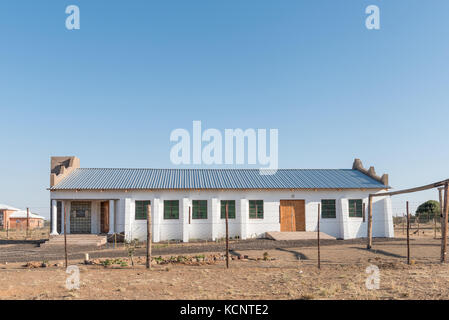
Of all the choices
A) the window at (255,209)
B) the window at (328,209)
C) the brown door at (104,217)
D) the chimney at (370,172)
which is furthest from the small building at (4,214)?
the chimney at (370,172)

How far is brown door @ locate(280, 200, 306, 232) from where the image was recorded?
2916 cm

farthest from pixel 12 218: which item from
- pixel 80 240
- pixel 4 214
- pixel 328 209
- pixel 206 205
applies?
pixel 328 209

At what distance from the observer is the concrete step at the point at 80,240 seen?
25.7 m

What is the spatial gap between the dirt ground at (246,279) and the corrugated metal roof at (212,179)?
11478 millimetres

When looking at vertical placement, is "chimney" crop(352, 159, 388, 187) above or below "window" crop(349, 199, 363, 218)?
above

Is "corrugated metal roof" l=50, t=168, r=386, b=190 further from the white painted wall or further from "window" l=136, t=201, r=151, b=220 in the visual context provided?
"window" l=136, t=201, r=151, b=220

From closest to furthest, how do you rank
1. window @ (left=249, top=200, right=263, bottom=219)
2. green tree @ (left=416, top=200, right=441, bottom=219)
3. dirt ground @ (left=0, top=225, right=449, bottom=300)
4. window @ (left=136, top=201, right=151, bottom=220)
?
dirt ground @ (left=0, top=225, right=449, bottom=300), window @ (left=136, top=201, right=151, bottom=220), window @ (left=249, top=200, right=263, bottom=219), green tree @ (left=416, top=200, right=441, bottom=219)

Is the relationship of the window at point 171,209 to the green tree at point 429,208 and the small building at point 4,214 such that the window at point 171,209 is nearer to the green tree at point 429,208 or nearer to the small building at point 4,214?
the small building at point 4,214

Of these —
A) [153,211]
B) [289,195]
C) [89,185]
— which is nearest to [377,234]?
[289,195]

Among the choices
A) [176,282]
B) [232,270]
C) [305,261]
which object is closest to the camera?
[176,282]

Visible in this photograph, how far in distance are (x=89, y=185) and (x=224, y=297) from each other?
21191mm

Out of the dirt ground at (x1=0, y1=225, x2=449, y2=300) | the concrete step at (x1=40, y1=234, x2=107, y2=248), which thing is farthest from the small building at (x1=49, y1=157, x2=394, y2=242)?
the dirt ground at (x1=0, y1=225, x2=449, y2=300)

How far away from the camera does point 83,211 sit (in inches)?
1152
